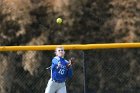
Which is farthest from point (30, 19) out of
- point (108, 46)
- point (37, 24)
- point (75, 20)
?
point (108, 46)

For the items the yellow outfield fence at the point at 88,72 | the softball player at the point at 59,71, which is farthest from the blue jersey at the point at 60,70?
the yellow outfield fence at the point at 88,72

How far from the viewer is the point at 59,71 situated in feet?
32.8

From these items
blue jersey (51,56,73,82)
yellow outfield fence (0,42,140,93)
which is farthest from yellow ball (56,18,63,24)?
blue jersey (51,56,73,82)

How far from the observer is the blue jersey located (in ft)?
32.6

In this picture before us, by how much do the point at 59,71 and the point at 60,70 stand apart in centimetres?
4

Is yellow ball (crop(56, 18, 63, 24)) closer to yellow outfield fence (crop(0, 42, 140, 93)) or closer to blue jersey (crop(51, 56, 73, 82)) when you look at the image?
yellow outfield fence (crop(0, 42, 140, 93))

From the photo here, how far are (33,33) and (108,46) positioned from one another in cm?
215

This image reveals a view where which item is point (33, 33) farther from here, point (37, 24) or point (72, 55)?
point (72, 55)

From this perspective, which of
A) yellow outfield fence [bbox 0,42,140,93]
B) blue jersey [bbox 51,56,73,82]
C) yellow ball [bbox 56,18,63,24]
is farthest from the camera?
yellow ball [bbox 56,18,63,24]

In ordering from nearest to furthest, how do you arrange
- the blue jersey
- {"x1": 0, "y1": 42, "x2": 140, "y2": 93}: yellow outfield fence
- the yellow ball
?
1. the blue jersey
2. {"x1": 0, "y1": 42, "x2": 140, "y2": 93}: yellow outfield fence
3. the yellow ball

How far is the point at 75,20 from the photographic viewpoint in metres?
12.3

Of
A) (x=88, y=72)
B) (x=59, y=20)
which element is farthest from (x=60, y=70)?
(x=59, y=20)


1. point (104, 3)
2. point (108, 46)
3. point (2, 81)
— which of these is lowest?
point (2, 81)

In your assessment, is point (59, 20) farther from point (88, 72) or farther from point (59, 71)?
point (59, 71)
